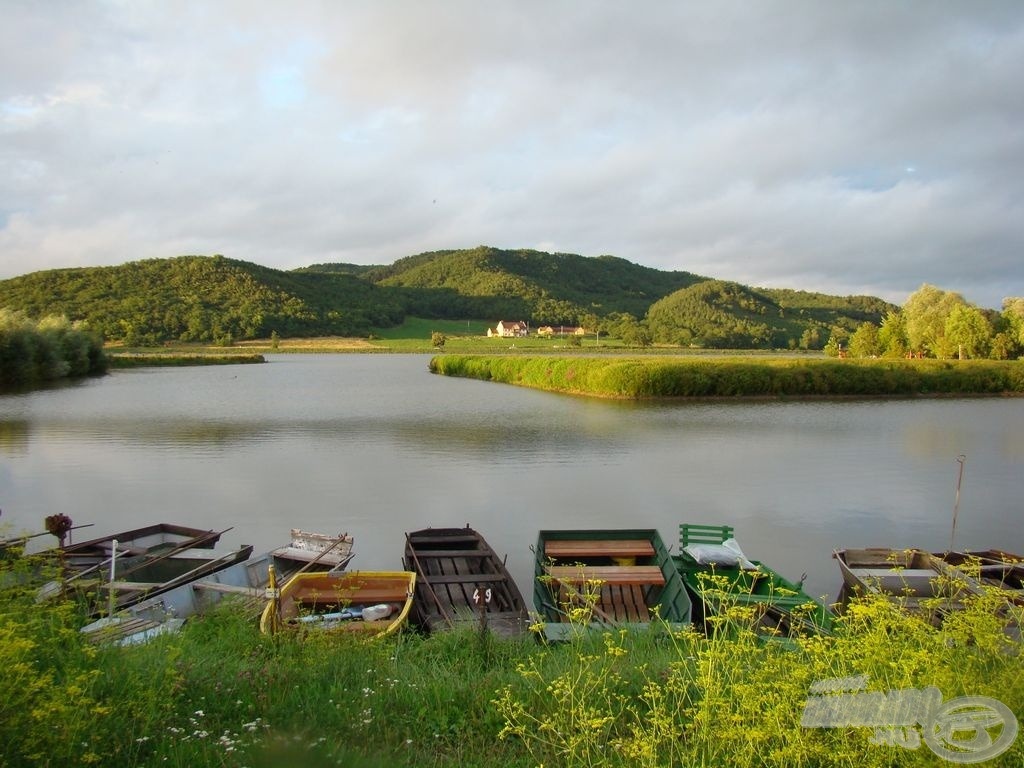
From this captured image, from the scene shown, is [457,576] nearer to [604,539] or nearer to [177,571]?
[604,539]

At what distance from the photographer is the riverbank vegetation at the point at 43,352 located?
51469mm

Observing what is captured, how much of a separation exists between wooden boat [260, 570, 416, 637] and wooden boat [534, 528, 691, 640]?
5.83ft

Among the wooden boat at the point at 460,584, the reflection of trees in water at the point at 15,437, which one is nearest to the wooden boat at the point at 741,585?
the wooden boat at the point at 460,584

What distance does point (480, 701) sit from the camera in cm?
543

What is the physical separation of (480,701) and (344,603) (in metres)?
3.65

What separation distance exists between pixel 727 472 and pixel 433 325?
113 meters

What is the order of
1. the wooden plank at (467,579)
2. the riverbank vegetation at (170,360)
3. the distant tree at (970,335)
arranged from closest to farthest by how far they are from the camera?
the wooden plank at (467,579)
the distant tree at (970,335)
the riverbank vegetation at (170,360)

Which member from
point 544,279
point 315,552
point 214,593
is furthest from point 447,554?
point 544,279

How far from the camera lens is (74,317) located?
316 ft

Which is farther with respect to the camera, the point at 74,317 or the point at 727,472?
the point at 74,317

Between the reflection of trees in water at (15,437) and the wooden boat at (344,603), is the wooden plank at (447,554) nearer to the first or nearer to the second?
the wooden boat at (344,603)

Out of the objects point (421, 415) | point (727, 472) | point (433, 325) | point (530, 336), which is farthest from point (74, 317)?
point (727, 472)

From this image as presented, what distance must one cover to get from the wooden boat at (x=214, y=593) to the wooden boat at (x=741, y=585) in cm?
516

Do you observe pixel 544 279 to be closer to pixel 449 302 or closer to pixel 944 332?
pixel 449 302
